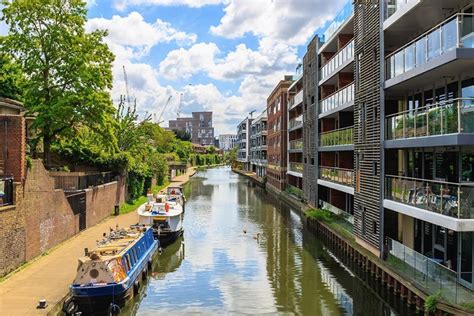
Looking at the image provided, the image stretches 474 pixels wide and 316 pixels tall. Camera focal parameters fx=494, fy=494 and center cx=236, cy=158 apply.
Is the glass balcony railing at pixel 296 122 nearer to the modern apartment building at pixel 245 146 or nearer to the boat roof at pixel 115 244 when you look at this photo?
the boat roof at pixel 115 244

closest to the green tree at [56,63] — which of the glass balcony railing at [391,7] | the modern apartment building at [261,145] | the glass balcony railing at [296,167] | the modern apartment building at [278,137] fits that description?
the glass balcony railing at [391,7]

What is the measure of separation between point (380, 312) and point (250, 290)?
16.1ft

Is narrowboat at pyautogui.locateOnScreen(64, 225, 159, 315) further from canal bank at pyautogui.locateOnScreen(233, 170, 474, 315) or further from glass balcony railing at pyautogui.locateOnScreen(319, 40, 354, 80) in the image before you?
glass balcony railing at pyautogui.locateOnScreen(319, 40, 354, 80)

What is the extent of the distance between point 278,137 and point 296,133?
32.4 feet

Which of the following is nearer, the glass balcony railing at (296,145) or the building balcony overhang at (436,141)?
the building balcony overhang at (436,141)

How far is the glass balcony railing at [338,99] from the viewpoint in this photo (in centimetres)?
2559

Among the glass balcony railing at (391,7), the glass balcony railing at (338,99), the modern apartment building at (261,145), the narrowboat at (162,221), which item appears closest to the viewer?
the glass balcony railing at (391,7)

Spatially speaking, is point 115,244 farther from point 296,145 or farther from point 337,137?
point 296,145

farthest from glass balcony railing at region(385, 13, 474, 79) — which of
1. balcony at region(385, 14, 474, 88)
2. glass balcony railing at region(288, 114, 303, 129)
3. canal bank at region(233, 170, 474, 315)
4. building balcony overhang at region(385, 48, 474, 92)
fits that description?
glass balcony railing at region(288, 114, 303, 129)

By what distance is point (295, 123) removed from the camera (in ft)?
162

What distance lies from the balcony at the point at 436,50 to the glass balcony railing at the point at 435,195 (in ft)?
11.7

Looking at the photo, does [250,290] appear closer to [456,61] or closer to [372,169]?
[372,169]

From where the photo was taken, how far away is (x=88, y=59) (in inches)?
1093

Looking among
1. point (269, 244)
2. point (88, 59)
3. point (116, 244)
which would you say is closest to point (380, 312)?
point (116, 244)
